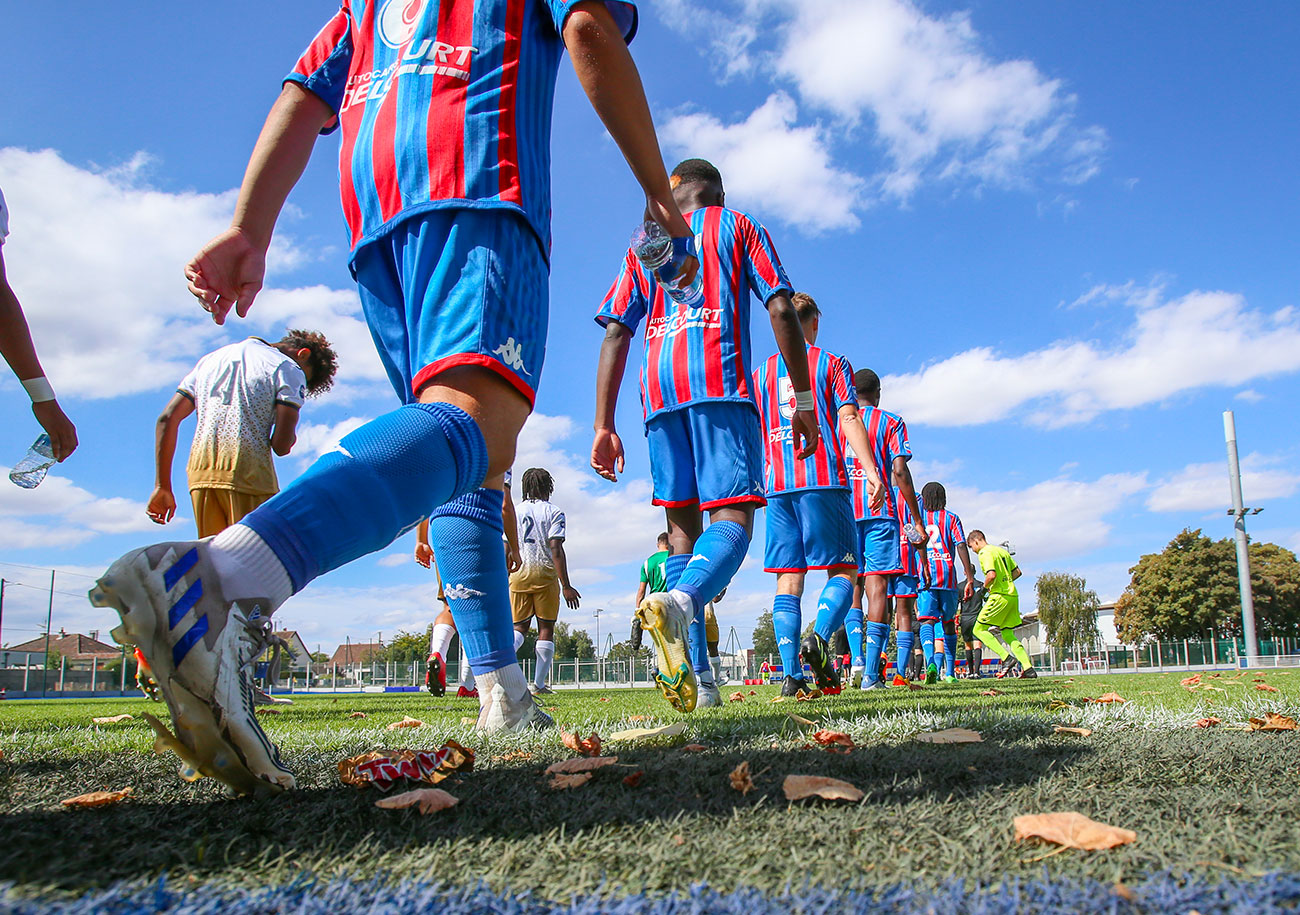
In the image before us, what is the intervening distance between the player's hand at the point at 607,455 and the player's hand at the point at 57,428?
7.85 feet

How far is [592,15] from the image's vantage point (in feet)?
7.03

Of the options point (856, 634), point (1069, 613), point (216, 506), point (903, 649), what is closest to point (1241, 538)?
point (903, 649)

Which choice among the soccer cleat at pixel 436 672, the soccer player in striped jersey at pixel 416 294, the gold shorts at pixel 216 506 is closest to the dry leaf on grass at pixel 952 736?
the soccer player in striped jersey at pixel 416 294

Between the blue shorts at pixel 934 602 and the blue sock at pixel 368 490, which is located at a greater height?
Result: the blue sock at pixel 368 490

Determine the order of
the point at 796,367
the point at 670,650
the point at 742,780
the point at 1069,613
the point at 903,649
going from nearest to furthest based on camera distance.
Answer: the point at 742,780 < the point at 670,650 < the point at 796,367 < the point at 903,649 < the point at 1069,613

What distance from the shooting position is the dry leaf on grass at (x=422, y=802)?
1427 millimetres

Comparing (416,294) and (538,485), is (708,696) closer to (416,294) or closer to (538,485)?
(416,294)

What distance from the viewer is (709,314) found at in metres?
4.87

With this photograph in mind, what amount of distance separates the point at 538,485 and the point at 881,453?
3973 millimetres

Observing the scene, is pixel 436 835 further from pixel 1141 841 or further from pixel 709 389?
pixel 709 389

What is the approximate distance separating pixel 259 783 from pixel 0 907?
641mm

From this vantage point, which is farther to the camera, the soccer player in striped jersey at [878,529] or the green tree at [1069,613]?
the green tree at [1069,613]

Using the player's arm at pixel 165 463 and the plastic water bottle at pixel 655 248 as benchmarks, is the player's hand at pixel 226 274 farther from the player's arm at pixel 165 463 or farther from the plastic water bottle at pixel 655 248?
the player's arm at pixel 165 463

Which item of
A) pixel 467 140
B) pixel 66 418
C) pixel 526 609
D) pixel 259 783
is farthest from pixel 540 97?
pixel 526 609
